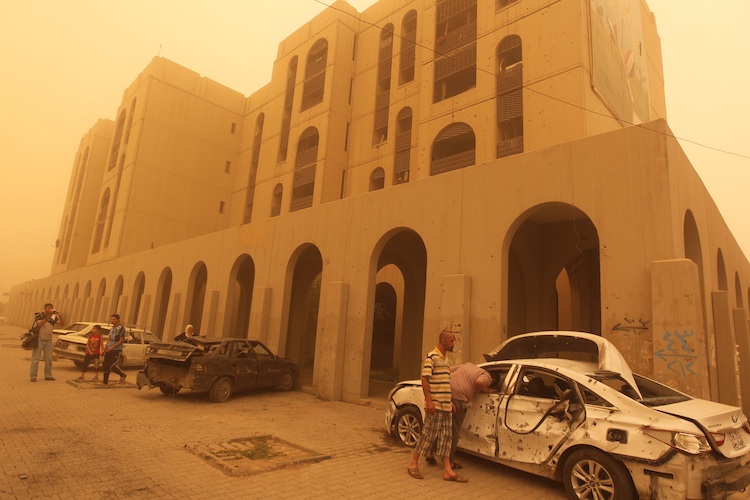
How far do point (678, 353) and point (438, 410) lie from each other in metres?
4.00

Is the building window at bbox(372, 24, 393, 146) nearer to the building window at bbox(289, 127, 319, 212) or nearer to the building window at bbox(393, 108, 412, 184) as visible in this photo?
the building window at bbox(393, 108, 412, 184)

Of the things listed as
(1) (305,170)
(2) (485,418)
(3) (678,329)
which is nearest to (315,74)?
(1) (305,170)

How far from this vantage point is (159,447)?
6391 mm

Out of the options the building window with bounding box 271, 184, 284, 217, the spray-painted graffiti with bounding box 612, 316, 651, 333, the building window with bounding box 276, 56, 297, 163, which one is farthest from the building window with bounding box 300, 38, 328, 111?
the spray-painted graffiti with bounding box 612, 316, 651, 333

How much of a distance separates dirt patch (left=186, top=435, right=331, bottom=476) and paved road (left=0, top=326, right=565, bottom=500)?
0.02m

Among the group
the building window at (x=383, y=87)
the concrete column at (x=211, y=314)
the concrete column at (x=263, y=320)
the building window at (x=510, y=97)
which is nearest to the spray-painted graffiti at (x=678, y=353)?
the concrete column at (x=263, y=320)

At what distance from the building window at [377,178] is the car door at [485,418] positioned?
75.4 feet

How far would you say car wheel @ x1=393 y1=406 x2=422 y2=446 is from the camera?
7.07 m

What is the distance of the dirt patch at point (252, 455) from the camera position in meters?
5.62

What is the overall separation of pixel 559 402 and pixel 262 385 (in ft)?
29.0

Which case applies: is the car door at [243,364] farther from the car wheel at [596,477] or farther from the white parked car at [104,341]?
the car wheel at [596,477]

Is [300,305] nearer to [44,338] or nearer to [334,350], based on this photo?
[334,350]

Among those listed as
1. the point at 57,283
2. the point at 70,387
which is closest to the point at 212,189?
the point at 57,283

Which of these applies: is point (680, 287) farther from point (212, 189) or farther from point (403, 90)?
point (212, 189)
